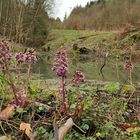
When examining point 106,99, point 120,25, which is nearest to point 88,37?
point 120,25

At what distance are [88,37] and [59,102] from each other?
29270 mm

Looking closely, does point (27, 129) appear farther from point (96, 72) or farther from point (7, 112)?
point (96, 72)

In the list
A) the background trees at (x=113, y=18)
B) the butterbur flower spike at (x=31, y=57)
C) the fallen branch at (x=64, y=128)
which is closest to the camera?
the fallen branch at (x=64, y=128)

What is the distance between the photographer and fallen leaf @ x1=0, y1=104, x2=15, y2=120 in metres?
2.85

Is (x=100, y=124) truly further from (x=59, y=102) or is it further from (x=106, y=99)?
(x=106, y=99)

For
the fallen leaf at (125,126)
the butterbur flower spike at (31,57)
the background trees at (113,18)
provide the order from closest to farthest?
the butterbur flower spike at (31,57) < the fallen leaf at (125,126) < the background trees at (113,18)

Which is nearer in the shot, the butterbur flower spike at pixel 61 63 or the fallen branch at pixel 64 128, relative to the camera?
the fallen branch at pixel 64 128

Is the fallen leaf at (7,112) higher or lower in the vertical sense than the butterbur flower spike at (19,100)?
lower

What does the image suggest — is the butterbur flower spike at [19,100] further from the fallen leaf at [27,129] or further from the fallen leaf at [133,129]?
Result: the fallen leaf at [133,129]

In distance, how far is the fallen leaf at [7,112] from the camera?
285cm

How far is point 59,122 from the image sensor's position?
9.08 feet

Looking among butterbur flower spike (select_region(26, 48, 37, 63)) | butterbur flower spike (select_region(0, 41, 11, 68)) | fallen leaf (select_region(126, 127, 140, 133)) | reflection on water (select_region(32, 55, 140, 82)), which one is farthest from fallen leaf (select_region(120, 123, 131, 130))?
reflection on water (select_region(32, 55, 140, 82))

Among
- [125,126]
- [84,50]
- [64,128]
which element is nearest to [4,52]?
[64,128]

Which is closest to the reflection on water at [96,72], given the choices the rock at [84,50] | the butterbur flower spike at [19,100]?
the butterbur flower spike at [19,100]
